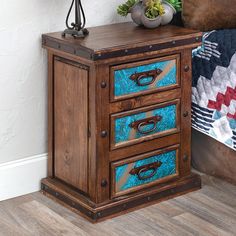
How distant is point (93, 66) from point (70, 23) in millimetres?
444

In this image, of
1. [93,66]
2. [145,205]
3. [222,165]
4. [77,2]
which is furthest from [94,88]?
[222,165]

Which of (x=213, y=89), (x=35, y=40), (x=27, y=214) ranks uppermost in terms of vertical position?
(x=35, y=40)

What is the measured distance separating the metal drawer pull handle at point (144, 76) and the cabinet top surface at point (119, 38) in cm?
12

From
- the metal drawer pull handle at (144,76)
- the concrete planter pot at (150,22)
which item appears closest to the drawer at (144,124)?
the metal drawer pull handle at (144,76)

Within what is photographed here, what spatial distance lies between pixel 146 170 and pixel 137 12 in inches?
26.6

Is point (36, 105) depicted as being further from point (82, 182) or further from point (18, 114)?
point (82, 182)

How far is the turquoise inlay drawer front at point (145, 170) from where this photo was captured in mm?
2754

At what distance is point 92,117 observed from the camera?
2.63 m

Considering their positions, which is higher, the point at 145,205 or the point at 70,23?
the point at 70,23

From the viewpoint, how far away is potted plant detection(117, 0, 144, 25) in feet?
9.54

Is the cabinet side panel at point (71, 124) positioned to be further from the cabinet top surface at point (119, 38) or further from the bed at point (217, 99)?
the bed at point (217, 99)

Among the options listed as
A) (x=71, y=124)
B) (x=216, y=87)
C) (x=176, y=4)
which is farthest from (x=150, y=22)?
(x=71, y=124)

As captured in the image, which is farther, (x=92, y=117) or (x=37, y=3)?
(x=37, y=3)

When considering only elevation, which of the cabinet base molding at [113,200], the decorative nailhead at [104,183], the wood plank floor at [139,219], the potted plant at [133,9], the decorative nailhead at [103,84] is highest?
the potted plant at [133,9]
